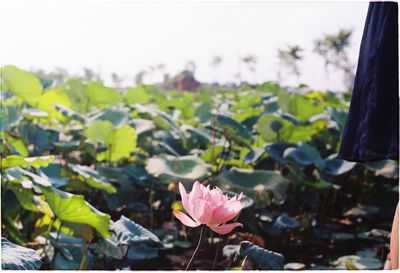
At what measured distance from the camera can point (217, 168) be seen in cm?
257

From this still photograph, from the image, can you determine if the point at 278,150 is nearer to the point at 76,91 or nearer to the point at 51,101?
the point at 51,101

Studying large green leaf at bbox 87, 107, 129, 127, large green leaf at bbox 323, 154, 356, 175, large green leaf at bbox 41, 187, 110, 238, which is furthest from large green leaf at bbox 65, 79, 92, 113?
large green leaf at bbox 41, 187, 110, 238

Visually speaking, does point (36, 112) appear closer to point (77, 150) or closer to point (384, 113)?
point (77, 150)

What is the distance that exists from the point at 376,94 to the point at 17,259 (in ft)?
2.80

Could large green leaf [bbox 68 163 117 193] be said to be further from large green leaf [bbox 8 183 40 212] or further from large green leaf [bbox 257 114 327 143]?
large green leaf [bbox 257 114 327 143]

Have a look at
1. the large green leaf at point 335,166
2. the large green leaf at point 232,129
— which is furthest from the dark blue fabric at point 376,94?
the large green leaf at point 335,166

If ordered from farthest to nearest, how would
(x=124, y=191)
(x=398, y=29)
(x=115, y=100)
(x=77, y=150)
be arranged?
(x=115, y=100), (x=77, y=150), (x=124, y=191), (x=398, y=29)

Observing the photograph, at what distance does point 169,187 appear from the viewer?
2.32m

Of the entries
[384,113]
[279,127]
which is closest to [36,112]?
[279,127]

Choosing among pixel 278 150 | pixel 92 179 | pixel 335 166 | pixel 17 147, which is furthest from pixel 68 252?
pixel 335 166

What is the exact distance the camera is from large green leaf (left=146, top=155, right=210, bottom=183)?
2211 mm

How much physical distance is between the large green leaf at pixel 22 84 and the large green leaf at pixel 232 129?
0.80m

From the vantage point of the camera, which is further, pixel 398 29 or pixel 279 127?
pixel 279 127

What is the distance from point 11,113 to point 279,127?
123 cm
